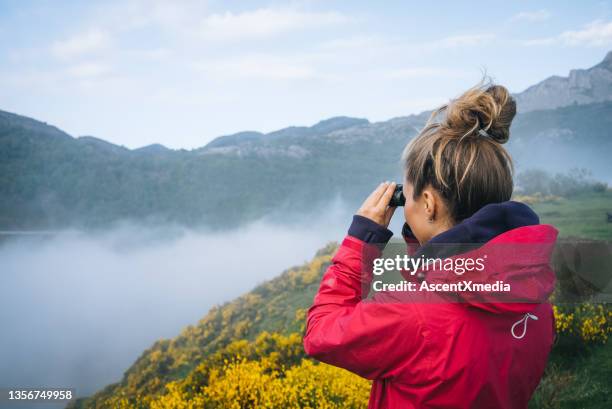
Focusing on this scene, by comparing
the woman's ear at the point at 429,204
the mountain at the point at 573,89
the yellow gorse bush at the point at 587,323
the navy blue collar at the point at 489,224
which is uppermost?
the mountain at the point at 573,89

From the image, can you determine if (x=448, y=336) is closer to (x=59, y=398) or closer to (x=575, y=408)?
(x=575, y=408)

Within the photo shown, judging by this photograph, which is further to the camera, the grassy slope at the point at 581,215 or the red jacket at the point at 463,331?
the grassy slope at the point at 581,215

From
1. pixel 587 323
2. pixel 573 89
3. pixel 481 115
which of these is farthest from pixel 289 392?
pixel 573 89

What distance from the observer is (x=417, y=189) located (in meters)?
1.64

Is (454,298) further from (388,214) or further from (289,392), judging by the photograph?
(289,392)

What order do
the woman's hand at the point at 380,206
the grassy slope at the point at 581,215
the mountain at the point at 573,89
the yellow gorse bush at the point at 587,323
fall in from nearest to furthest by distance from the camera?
the woman's hand at the point at 380,206, the yellow gorse bush at the point at 587,323, the grassy slope at the point at 581,215, the mountain at the point at 573,89

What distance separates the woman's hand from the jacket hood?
347 mm

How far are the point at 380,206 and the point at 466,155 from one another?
41cm

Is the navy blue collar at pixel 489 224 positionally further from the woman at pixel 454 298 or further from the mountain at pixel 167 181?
the mountain at pixel 167 181

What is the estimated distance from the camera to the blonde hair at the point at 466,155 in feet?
4.96

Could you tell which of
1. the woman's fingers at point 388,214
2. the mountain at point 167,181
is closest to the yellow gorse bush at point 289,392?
the woman's fingers at point 388,214

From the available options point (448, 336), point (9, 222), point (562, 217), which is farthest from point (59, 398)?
point (9, 222)

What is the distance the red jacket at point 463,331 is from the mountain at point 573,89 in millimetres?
20968

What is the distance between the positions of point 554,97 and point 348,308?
187 ft
